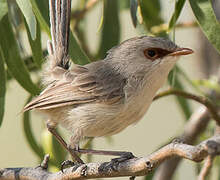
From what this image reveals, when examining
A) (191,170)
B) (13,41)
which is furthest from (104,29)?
(191,170)

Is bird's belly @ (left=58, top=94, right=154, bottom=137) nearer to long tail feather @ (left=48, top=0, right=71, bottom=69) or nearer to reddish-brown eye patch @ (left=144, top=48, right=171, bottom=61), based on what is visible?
reddish-brown eye patch @ (left=144, top=48, right=171, bottom=61)

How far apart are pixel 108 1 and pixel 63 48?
40.3 inches

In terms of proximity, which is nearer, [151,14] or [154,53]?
[154,53]

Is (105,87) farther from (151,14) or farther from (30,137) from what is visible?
(151,14)

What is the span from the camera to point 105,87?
3.59m

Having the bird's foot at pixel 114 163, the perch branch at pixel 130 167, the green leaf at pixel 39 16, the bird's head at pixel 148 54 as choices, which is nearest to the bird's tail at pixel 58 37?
the green leaf at pixel 39 16

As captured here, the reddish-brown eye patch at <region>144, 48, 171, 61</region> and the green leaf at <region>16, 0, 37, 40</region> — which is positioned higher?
the green leaf at <region>16, 0, 37, 40</region>

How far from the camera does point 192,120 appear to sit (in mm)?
4508

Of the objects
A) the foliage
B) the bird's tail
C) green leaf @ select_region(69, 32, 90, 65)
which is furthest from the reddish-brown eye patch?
the bird's tail

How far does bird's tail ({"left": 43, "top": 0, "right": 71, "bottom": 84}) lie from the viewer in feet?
12.3

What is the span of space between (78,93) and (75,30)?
1530 millimetres

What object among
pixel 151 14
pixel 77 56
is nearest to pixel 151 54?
pixel 77 56

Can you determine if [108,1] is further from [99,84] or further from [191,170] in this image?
[191,170]

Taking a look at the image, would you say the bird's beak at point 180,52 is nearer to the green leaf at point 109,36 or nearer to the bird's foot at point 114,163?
the bird's foot at point 114,163
